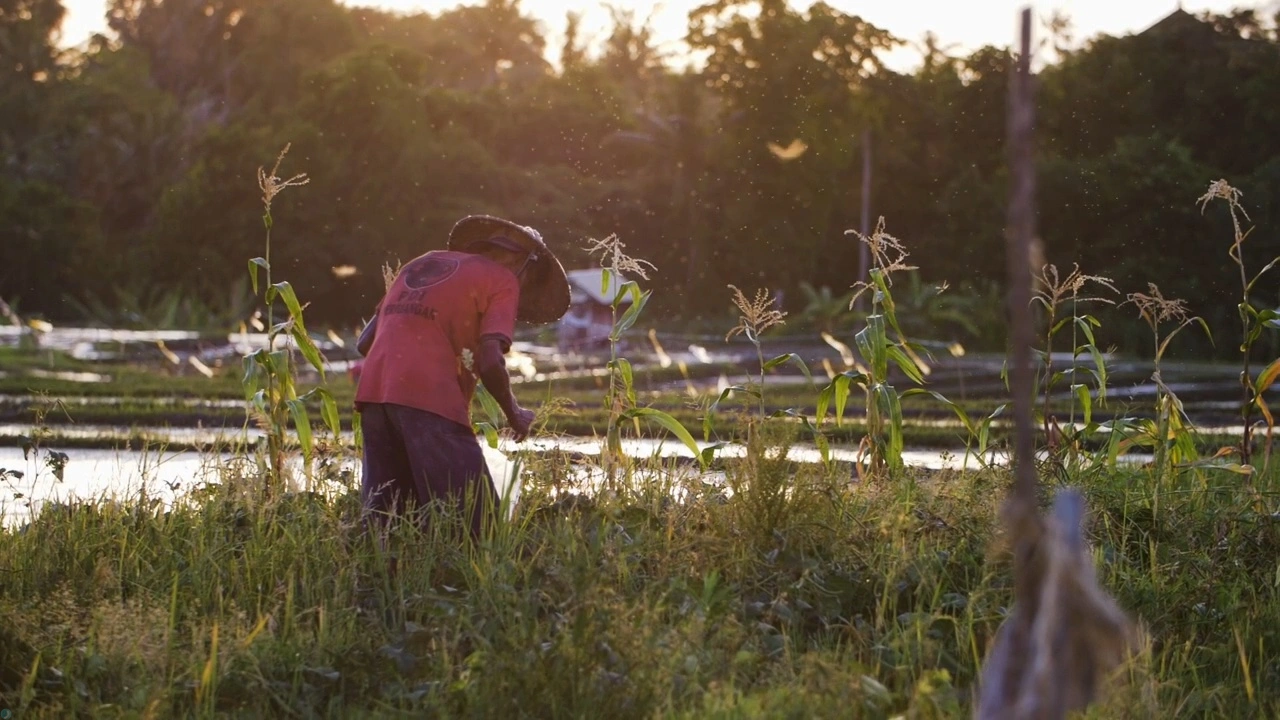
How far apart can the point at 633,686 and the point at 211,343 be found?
1096 inches

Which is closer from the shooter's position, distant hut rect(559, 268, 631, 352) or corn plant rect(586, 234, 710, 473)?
corn plant rect(586, 234, 710, 473)

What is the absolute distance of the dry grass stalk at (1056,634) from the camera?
241cm

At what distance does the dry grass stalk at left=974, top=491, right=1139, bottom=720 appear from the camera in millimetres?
2414

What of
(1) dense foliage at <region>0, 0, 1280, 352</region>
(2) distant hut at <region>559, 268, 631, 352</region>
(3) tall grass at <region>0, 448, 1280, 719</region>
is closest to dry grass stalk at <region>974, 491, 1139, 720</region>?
(3) tall grass at <region>0, 448, 1280, 719</region>

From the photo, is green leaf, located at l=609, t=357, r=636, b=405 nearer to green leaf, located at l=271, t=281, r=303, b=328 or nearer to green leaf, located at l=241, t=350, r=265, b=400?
green leaf, located at l=271, t=281, r=303, b=328

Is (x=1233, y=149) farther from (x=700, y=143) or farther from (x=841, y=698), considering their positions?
(x=841, y=698)

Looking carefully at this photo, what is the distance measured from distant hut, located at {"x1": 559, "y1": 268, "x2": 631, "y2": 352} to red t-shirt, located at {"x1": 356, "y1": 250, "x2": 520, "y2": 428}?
2759 centimetres

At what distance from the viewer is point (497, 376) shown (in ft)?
20.2

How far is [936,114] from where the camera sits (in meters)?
47.4

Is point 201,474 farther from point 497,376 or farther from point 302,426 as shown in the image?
point 497,376

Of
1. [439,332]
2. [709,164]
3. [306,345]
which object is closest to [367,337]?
[306,345]

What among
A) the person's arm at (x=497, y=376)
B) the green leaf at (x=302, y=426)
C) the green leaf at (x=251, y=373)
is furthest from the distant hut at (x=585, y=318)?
the person's arm at (x=497, y=376)

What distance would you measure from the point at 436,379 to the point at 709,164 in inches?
1669

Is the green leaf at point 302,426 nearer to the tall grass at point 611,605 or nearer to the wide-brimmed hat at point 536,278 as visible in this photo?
the tall grass at point 611,605
